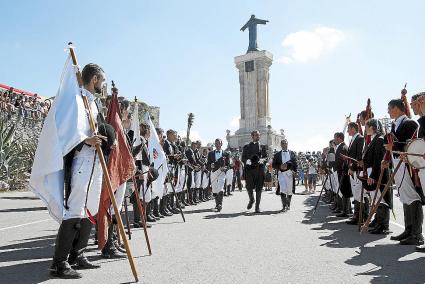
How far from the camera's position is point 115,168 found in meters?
4.80

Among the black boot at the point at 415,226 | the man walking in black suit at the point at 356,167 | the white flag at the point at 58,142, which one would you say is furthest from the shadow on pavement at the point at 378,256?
the white flag at the point at 58,142

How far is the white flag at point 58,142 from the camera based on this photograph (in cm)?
409

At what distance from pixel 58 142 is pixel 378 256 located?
4.07 meters

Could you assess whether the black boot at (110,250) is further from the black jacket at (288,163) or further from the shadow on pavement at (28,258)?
the black jacket at (288,163)

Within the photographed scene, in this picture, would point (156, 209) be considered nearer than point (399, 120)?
No

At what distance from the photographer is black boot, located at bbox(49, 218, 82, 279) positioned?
157 inches

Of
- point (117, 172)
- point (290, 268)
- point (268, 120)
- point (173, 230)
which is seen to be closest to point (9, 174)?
point (173, 230)

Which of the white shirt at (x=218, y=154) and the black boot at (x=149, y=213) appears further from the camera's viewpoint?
the white shirt at (x=218, y=154)

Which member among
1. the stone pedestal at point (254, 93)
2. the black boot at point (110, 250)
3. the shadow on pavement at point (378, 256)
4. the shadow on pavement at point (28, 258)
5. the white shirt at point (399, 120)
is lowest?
the shadow on pavement at point (378, 256)

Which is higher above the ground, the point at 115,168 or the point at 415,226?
the point at 115,168

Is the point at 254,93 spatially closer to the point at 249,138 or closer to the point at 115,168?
the point at 249,138

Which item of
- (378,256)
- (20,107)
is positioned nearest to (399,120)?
(378,256)

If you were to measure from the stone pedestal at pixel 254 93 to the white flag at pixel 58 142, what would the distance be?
44.5m

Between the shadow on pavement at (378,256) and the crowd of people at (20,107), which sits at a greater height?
the crowd of people at (20,107)
